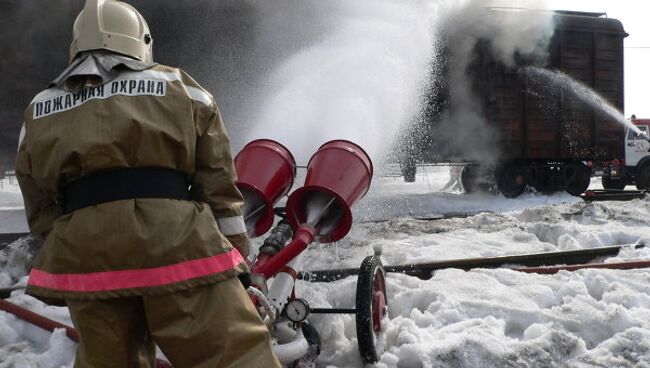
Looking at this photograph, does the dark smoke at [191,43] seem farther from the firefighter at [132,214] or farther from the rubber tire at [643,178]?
the rubber tire at [643,178]

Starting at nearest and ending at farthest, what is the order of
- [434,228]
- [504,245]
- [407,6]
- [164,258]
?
[164,258] < [504,245] < [434,228] < [407,6]

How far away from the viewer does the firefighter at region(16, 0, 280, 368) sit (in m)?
1.66

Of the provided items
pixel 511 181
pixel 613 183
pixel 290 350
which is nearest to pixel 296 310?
pixel 290 350

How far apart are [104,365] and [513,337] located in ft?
7.52

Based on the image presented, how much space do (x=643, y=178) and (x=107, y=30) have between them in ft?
51.6

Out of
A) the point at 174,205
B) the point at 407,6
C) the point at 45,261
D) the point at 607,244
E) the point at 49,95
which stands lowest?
the point at 607,244

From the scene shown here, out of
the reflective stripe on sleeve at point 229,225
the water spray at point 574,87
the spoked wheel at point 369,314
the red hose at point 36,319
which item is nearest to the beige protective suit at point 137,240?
the reflective stripe on sleeve at point 229,225

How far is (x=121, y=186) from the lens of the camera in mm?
1686

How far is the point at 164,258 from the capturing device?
5.47 ft

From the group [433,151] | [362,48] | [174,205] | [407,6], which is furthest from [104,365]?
[433,151]

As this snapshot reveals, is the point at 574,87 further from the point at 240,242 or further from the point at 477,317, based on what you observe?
the point at 240,242

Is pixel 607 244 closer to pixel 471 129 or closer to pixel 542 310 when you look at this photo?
pixel 542 310

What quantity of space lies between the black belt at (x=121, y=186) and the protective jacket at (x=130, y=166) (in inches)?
0.9

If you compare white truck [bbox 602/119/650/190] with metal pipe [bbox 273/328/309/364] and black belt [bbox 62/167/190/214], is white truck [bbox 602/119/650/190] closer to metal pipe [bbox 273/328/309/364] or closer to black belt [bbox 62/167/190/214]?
metal pipe [bbox 273/328/309/364]
